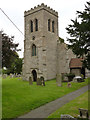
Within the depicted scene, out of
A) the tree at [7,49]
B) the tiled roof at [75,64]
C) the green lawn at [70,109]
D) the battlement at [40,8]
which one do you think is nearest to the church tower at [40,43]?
the battlement at [40,8]

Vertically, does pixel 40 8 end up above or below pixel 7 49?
above

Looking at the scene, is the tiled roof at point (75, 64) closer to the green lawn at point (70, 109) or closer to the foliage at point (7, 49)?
the foliage at point (7, 49)

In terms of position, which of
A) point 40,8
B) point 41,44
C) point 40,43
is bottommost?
point 41,44

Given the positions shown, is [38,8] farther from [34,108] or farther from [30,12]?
[34,108]

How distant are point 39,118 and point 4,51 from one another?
12207mm

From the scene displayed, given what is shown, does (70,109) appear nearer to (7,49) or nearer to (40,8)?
(7,49)

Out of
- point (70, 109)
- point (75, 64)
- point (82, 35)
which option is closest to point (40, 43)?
point (75, 64)

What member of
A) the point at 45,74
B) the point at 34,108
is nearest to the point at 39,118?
the point at 34,108

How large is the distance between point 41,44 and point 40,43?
1.27ft

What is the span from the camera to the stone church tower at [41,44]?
25359mm

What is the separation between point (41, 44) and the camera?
25406 millimetres

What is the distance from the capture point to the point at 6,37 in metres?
18.4

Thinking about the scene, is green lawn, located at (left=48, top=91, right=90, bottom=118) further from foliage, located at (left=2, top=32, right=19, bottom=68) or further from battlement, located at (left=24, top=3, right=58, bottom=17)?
battlement, located at (left=24, top=3, right=58, bottom=17)

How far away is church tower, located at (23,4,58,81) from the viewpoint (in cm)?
2533
